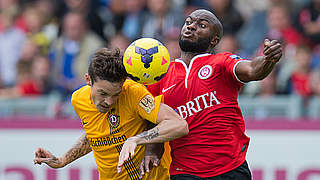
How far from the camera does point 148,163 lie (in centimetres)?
507

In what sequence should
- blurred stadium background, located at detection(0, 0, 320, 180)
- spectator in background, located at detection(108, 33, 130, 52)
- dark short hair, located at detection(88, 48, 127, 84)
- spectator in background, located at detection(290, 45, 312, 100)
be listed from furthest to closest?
1. spectator in background, located at detection(108, 33, 130, 52)
2. spectator in background, located at detection(290, 45, 312, 100)
3. blurred stadium background, located at detection(0, 0, 320, 180)
4. dark short hair, located at detection(88, 48, 127, 84)

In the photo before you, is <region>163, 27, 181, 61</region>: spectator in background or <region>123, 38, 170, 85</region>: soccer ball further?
<region>163, 27, 181, 61</region>: spectator in background

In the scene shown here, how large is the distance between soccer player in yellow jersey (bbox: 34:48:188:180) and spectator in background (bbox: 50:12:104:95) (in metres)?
5.05

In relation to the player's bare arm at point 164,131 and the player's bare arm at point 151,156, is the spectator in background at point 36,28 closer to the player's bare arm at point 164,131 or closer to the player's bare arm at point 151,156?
the player's bare arm at point 151,156

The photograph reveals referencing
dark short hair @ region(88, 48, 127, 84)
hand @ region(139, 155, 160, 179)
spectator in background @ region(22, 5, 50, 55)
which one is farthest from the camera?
spectator in background @ region(22, 5, 50, 55)

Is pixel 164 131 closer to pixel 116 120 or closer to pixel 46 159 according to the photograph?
pixel 116 120

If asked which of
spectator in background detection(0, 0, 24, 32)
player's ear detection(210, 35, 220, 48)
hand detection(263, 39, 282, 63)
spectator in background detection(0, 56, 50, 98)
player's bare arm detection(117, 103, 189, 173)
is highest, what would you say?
spectator in background detection(0, 0, 24, 32)

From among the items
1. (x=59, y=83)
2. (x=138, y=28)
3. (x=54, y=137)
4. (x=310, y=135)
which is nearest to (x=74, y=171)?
(x=54, y=137)

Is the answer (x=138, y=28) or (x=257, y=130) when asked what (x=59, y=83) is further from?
(x=257, y=130)

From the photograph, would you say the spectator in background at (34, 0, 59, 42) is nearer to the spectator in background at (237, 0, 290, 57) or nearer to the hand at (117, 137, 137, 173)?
the spectator in background at (237, 0, 290, 57)

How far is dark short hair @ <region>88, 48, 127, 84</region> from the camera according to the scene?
16.2ft

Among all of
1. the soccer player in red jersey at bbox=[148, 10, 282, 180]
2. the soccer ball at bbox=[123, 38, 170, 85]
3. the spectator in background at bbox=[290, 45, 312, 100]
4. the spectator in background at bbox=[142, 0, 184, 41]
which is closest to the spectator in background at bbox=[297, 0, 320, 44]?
the spectator in background at bbox=[290, 45, 312, 100]

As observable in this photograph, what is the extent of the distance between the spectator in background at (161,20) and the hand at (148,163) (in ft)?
18.1

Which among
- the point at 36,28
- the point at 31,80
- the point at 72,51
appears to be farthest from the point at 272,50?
the point at 36,28
